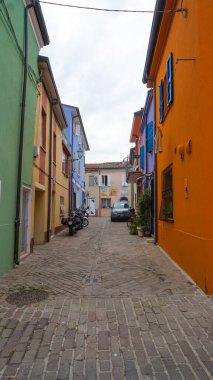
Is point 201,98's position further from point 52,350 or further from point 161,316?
point 52,350

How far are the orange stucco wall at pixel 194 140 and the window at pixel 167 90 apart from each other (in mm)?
300

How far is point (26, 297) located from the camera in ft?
15.5

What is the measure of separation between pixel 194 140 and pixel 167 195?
335 cm

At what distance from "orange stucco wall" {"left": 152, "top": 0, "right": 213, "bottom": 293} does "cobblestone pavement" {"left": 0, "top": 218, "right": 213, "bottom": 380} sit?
22.8 inches

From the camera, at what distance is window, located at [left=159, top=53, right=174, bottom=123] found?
7430 millimetres

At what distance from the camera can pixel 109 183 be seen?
127ft

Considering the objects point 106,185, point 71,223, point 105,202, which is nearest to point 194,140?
point 71,223

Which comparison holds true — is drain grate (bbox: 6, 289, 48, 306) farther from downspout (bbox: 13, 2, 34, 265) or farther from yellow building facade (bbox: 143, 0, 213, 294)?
yellow building facade (bbox: 143, 0, 213, 294)

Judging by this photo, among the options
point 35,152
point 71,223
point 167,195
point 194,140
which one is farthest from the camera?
point 71,223

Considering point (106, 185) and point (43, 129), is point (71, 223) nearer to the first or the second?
point (43, 129)

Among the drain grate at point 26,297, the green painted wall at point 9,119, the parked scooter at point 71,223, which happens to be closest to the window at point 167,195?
the green painted wall at point 9,119

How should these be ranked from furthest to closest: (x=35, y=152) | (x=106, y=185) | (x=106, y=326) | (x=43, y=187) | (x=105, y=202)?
(x=105, y=202), (x=106, y=185), (x=43, y=187), (x=35, y=152), (x=106, y=326)

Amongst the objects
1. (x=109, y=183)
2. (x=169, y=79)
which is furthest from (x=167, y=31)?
(x=109, y=183)

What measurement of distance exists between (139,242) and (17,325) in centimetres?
761
